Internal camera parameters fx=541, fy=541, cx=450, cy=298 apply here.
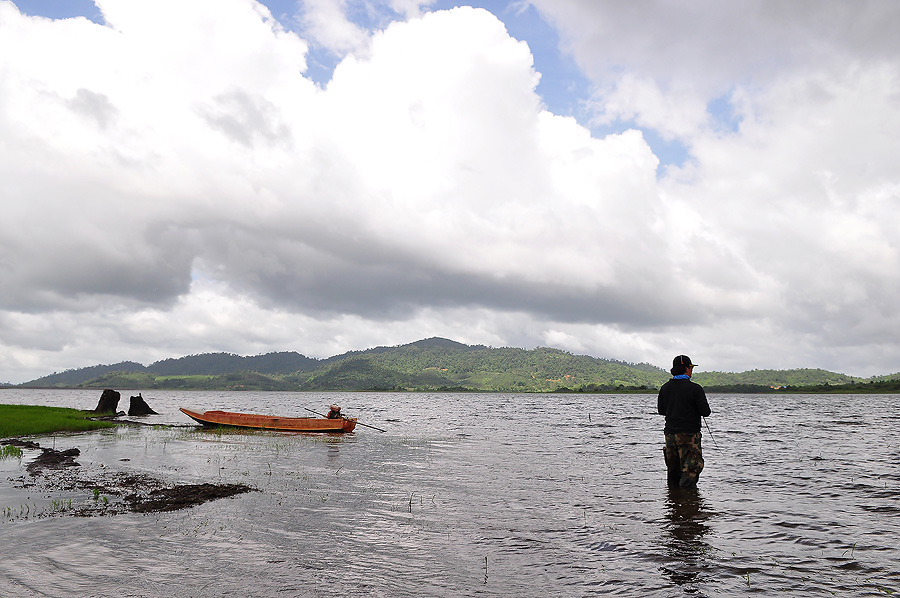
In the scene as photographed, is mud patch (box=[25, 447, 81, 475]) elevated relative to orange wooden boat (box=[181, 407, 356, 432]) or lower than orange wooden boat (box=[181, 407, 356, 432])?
elevated

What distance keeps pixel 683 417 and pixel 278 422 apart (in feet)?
126

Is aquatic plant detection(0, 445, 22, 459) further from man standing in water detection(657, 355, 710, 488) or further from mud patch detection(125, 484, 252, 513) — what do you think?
man standing in water detection(657, 355, 710, 488)

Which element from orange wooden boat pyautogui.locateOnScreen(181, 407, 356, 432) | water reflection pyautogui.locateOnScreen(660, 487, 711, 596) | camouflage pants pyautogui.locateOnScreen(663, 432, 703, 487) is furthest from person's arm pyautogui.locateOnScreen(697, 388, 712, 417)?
orange wooden boat pyautogui.locateOnScreen(181, 407, 356, 432)

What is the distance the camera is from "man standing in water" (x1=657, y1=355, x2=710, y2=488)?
1602 cm

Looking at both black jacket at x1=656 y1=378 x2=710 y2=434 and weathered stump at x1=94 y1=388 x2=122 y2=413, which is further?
weathered stump at x1=94 y1=388 x2=122 y2=413

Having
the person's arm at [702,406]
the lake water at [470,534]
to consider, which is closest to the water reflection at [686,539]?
the lake water at [470,534]

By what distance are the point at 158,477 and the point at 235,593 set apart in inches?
558

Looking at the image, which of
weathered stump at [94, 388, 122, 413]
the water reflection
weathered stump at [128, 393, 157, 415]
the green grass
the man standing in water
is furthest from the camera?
weathered stump at [128, 393, 157, 415]

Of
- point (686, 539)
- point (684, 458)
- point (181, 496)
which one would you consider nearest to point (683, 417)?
point (684, 458)

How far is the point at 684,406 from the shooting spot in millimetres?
16094

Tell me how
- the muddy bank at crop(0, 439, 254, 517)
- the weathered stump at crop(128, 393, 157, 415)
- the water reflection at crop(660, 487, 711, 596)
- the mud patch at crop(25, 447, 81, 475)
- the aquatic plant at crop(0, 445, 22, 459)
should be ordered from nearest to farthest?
the water reflection at crop(660, 487, 711, 596) → the muddy bank at crop(0, 439, 254, 517) → the mud patch at crop(25, 447, 81, 475) → the aquatic plant at crop(0, 445, 22, 459) → the weathered stump at crop(128, 393, 157, 415)

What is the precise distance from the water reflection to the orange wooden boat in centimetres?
3343

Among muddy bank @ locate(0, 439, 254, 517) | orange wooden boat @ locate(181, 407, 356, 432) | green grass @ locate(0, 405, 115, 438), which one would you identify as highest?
muddy bank @ locate(0, 439, 254, 517)

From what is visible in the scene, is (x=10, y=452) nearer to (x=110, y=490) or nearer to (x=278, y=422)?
(x=110, y=490)
